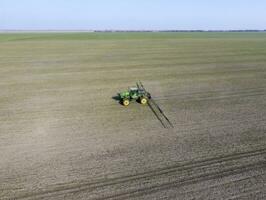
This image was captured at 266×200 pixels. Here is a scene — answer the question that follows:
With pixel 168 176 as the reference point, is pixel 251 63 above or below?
above

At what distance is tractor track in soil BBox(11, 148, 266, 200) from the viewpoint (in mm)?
12766

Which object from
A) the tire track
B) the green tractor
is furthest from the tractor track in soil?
the tire track

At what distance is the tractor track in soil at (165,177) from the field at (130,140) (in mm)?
37

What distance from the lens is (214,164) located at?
15.0 meters

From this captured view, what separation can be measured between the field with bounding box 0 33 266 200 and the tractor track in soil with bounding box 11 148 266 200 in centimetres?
4

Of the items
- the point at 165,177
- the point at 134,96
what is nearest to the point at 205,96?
the point at 134,96

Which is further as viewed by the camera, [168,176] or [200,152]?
[200,152]

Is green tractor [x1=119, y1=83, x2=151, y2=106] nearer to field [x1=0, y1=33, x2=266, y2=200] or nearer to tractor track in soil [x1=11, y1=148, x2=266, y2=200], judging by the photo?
field [x1=0, y1=33, x2=266, y2=200]

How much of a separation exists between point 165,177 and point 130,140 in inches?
165

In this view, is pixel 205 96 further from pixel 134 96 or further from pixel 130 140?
pixel 130 140

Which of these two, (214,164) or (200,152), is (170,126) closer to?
(200,152)

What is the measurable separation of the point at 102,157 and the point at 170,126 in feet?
18.0

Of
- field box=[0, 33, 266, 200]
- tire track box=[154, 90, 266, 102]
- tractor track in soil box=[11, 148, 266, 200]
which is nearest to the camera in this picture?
tractor track in soil box=[11, 148, 266, 200]

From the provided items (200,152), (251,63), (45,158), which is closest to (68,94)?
(45,158)
